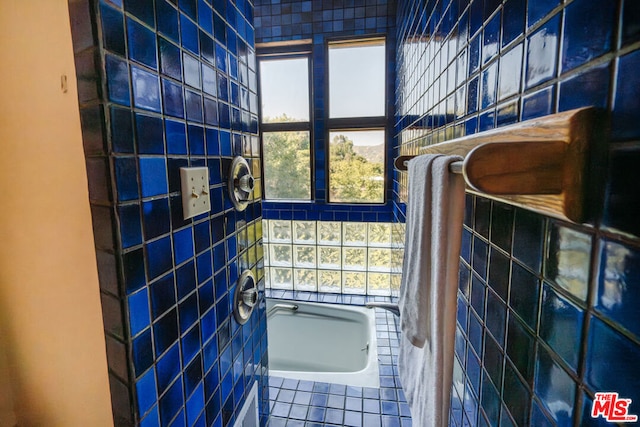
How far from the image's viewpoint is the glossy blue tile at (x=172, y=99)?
56 centimetres

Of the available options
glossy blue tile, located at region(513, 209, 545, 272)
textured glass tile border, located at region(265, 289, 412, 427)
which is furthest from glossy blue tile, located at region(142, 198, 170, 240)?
textured glass tile border, located at region(265, 289, 412, 427)

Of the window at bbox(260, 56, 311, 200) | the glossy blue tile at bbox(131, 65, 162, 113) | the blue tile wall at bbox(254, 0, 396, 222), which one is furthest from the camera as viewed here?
the window at bbox(260, 56, 311, 200)

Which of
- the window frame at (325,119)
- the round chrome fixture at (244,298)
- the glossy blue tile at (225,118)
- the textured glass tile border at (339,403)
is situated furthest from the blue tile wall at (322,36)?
the glossy blue tile at (225,118)

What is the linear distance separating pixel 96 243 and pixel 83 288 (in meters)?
0.09

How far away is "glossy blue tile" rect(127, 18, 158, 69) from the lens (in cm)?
Answer: 47

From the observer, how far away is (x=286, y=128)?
2492mm

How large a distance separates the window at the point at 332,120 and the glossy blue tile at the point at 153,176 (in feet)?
6.41

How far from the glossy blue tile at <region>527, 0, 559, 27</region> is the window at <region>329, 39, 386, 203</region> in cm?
196

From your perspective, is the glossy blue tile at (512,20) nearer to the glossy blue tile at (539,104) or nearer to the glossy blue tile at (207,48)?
the glossy blue tile at (539,104)

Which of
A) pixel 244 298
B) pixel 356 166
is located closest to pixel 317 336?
pixel 356 166

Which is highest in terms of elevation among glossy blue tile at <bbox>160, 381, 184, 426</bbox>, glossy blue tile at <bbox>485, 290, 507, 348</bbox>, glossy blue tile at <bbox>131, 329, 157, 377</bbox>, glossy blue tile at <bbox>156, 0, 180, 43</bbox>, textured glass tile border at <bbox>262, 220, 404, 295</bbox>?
glossy blue tile at <bbox>156, 0, 180, 43</bbox>

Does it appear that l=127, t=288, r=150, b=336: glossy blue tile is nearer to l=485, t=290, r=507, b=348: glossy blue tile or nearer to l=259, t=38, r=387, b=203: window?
l=485, t=290, r=507, b=348: glossy blue tile

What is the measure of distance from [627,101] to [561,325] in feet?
0.86

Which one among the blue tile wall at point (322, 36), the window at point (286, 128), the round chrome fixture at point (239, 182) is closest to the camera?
the round chrome fixture at point (239, 182)
